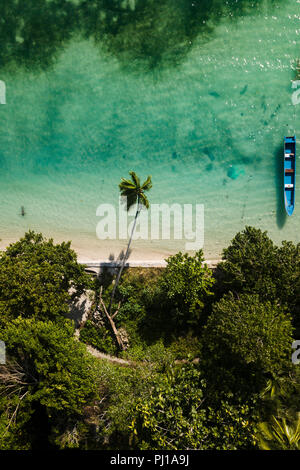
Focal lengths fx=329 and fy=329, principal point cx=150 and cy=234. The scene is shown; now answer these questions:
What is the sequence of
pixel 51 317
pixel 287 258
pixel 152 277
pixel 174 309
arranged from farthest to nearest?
pixel 152 277, pixel 174 309, pixel 51 317, pixel 287 258

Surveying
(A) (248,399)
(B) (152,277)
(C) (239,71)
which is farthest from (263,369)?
(C) (239,71)

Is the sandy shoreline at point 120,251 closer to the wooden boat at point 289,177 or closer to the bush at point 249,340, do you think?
the bush at point 249,340

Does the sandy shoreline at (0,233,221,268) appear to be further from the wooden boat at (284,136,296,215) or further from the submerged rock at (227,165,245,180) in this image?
the wooden boat at (284,136,296,215)

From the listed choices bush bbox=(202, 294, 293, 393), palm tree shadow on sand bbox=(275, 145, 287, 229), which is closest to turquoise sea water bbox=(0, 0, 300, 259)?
palm tree shadow on sand bbox=(275, 145, 287, 229)

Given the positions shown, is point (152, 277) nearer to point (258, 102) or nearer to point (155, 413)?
point (155, 413)

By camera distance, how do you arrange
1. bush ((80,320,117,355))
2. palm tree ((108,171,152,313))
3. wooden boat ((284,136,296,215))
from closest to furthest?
1. palm tree ((108,171,152,313))
2. bush ((80,320,117,355))
3. wooden boat ((284,136,296,215))

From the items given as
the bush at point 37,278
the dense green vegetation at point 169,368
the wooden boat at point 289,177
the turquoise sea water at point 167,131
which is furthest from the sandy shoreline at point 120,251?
the wooden boat at point 289,177
